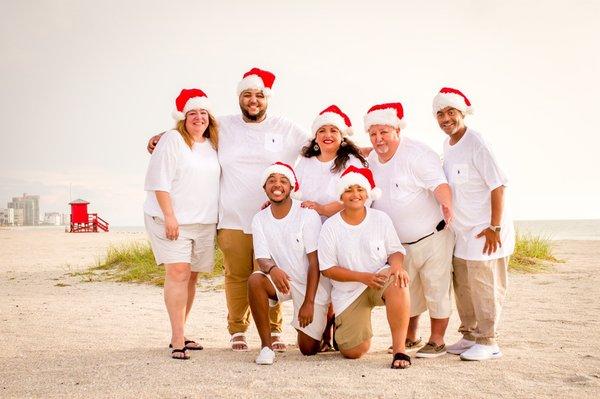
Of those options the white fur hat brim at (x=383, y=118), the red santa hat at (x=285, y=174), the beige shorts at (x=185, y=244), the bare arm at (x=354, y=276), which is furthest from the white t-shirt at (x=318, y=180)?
the beige shorts at (x=185, y=244)

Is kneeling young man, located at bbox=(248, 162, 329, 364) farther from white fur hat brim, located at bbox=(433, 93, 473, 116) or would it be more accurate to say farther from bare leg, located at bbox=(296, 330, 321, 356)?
white fur hat brim, located at bbox=(433, 93, 473, 116)

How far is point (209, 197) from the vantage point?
220 inches

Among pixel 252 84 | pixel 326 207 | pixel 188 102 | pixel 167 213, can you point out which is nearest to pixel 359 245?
pixel 326 207

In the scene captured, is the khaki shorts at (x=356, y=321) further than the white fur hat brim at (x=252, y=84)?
No

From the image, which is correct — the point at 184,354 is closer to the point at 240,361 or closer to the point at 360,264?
the point at 240,361

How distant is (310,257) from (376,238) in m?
0.57

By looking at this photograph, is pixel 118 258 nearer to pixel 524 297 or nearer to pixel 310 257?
pixel 524 297

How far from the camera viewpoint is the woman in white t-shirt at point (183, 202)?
5.31 meters

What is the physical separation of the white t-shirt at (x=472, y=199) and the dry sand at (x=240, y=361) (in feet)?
3.01

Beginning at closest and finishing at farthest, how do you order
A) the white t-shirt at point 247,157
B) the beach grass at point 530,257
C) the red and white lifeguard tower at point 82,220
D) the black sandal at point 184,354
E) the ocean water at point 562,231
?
the black sandal at point 184,354 < the white t-shirt at point 247,157 < the beach grass at point 530,257 < the ocean water at point 562,231 < the red and white lifeguard tower at point 82,220

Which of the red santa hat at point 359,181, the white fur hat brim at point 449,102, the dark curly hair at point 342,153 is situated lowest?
the red santa hat at point 359,181

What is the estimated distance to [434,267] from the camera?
5.25m

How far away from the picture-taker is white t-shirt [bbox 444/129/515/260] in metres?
5.09

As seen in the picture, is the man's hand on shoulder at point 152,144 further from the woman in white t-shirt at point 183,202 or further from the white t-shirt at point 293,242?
the white t-shirt at point 293,242
